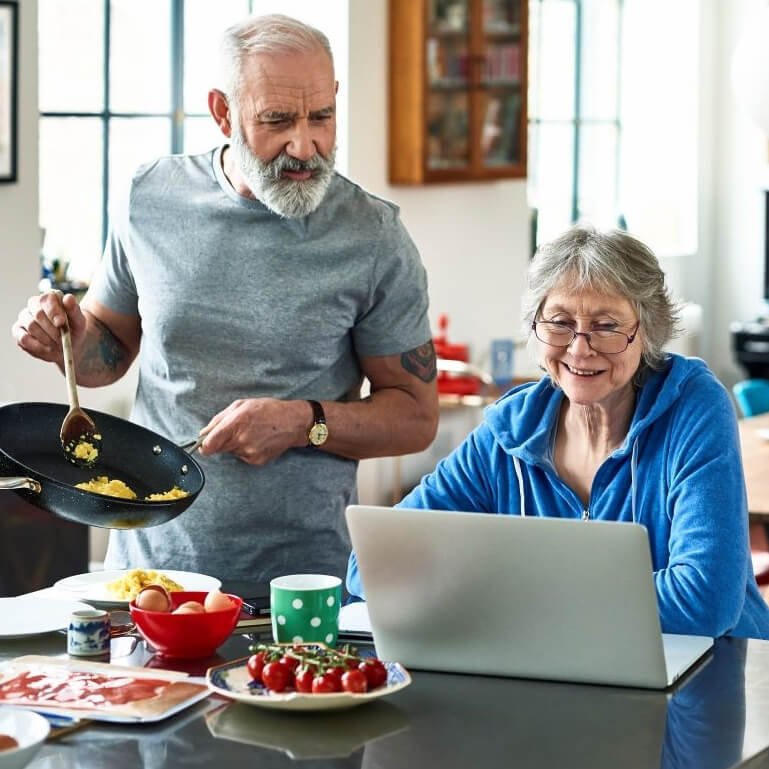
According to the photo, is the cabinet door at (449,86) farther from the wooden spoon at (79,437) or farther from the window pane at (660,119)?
the wooden spoon at (79,437)

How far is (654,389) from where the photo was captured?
2412 mm

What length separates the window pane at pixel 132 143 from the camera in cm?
559

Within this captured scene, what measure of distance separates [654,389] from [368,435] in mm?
544

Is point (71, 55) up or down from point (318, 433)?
up

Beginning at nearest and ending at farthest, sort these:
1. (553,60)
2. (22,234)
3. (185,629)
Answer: (185,629)
(22,234)
(553,60)

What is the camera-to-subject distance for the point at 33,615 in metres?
2.19

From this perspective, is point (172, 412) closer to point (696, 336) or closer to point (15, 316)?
point (15, 316)

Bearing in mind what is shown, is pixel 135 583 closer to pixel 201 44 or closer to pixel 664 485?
pixel 664 485

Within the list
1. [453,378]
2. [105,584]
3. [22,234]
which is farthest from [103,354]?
[453,378]

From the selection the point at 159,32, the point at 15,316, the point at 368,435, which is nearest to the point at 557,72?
the point at 159,32

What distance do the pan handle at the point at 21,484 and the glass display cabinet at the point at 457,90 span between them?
14.8 feet

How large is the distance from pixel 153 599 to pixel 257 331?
73 cm

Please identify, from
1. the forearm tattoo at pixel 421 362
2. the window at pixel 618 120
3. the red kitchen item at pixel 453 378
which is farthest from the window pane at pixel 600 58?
the forearm tattoo at pixel 421 362

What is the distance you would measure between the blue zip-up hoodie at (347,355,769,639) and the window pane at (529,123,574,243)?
5.77m
